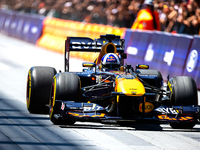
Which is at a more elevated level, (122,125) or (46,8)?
(46,8)

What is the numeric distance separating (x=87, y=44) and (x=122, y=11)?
13124 millimetres

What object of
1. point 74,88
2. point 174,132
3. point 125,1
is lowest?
point 174,132

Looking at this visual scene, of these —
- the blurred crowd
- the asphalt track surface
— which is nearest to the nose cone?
the asphalt track surface

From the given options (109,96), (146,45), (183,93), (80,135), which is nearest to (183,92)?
(183,93)

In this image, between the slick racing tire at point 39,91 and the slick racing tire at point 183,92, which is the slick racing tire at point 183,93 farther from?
the slick racing tire at point 39,91

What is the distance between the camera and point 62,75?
29.3ft

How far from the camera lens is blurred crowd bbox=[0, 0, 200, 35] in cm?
1814

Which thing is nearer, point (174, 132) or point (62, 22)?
point (174, 132)

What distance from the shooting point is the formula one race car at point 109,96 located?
334 inches

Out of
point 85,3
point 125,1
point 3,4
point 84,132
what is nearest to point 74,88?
point 84,132

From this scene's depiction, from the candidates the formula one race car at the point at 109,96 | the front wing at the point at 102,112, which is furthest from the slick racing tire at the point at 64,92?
the front wing at the point at 102,112

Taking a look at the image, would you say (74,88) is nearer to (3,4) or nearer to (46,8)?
(46,8)

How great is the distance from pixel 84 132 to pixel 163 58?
838 cm

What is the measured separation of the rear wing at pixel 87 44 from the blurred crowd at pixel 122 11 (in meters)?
6.49
